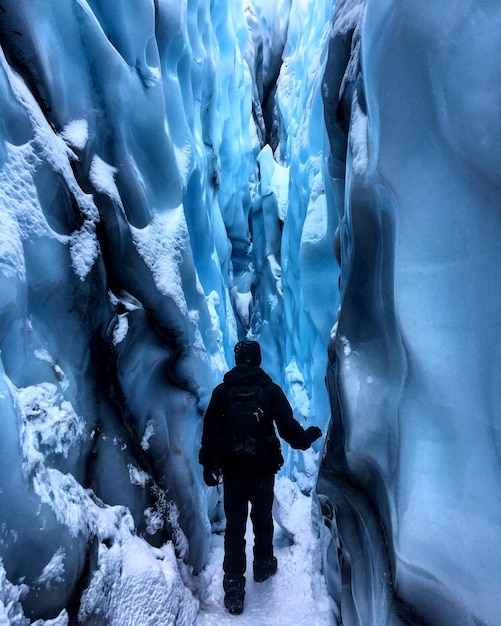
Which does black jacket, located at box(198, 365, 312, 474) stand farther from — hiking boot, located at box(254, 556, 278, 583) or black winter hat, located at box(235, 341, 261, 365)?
hiking boot, located at box(254, 556, 278, 583)

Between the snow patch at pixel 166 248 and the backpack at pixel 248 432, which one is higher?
the snow patch at pixel 166 248

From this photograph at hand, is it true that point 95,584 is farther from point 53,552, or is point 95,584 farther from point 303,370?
point 303,370

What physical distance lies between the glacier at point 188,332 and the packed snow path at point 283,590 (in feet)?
0.09

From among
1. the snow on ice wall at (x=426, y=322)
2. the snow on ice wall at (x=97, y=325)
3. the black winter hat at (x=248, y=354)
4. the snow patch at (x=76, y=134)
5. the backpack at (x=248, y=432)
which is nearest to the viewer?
the snow on ice wall at (x=426, y=322)

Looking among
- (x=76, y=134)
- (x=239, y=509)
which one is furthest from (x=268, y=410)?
(x=76, y=134)

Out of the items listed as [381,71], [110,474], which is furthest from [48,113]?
[110,474]

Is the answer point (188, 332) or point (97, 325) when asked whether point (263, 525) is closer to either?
point (188, 332)

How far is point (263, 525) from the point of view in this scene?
2.04 meters

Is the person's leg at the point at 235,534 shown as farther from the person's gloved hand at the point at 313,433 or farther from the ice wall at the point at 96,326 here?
the person's gloved hand at the point at 313,433

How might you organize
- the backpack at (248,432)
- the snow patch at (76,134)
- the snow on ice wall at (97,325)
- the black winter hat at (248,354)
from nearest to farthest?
the snow on ice wall at (97,325) < the snow patch at (76,134) < the backpack at (248,432) < the black winter hat at (248,354)

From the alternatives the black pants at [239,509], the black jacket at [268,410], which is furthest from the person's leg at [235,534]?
the black jacket at [268,410]

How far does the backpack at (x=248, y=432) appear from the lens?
190cm

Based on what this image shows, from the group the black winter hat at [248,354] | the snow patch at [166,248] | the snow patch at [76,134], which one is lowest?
the black winter hat at [248,354]

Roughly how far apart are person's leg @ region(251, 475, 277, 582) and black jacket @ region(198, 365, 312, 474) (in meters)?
0.08
